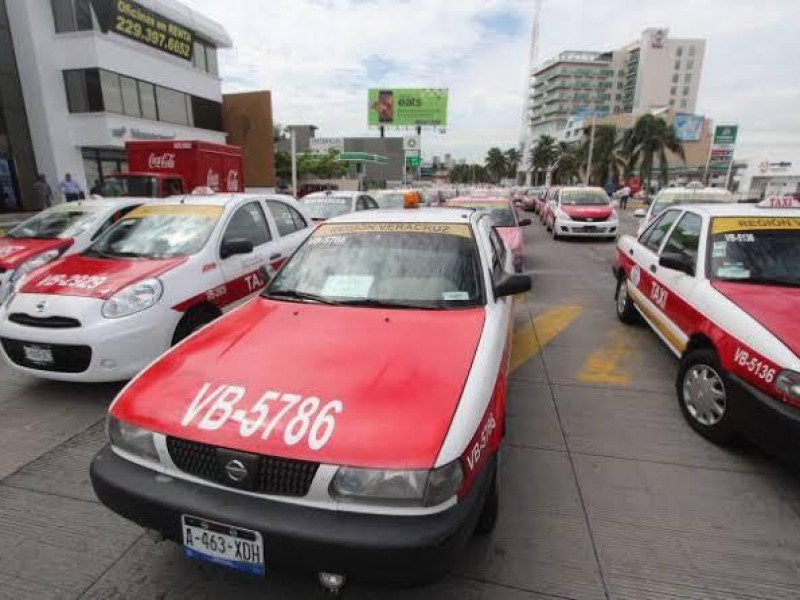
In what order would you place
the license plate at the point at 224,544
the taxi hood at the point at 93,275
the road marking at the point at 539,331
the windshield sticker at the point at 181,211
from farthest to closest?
the road marking at the point at 539,331, the windshield sticker at the point at 181,211, the taxi hood at the point at 93,275, the license plate at the point at 224,544

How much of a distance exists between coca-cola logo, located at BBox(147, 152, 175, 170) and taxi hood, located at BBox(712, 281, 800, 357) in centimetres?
1415

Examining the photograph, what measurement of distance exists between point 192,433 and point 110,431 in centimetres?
54

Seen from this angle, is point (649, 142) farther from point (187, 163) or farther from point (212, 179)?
point (187, 163)

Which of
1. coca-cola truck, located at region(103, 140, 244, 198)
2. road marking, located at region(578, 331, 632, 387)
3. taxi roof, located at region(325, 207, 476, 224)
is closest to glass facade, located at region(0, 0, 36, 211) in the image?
coca-cola truck, located at region(103, 140, 244, 198)

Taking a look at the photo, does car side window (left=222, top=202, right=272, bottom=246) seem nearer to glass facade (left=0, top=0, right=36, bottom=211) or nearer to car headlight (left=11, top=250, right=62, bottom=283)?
car headlight (left=11, top=250, right=62, bottom=283)

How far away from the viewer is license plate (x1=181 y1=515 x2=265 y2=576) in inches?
70.2

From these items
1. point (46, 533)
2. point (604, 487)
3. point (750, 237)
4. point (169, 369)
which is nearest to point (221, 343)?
point (169, 369)

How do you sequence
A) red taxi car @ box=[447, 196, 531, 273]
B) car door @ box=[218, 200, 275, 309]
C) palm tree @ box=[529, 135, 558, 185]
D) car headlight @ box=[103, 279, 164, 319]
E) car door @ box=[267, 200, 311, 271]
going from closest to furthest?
1. car headlight @ box=[103, 279, 164, 319]
2. car door @ box=[218, 200, 275, 309]
3. car door @ box=[267, 200, 311, 271]
4. red taxi car @ box=[447, 196, 531, 273]
5. palm tree @ box=[529, 135, 558, 185]

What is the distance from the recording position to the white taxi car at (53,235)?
583cm

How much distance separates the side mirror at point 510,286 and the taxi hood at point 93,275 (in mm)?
2935

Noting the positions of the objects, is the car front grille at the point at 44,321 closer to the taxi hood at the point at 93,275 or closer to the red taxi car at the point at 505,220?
the taxi hood at the point at 93,275

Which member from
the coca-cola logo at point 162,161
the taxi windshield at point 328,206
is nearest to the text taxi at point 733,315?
the taxi windshield at point 328,206

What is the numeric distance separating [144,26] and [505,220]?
21.5m

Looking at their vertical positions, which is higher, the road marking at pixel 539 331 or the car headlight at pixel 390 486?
the car headlight at pixel 390 486
